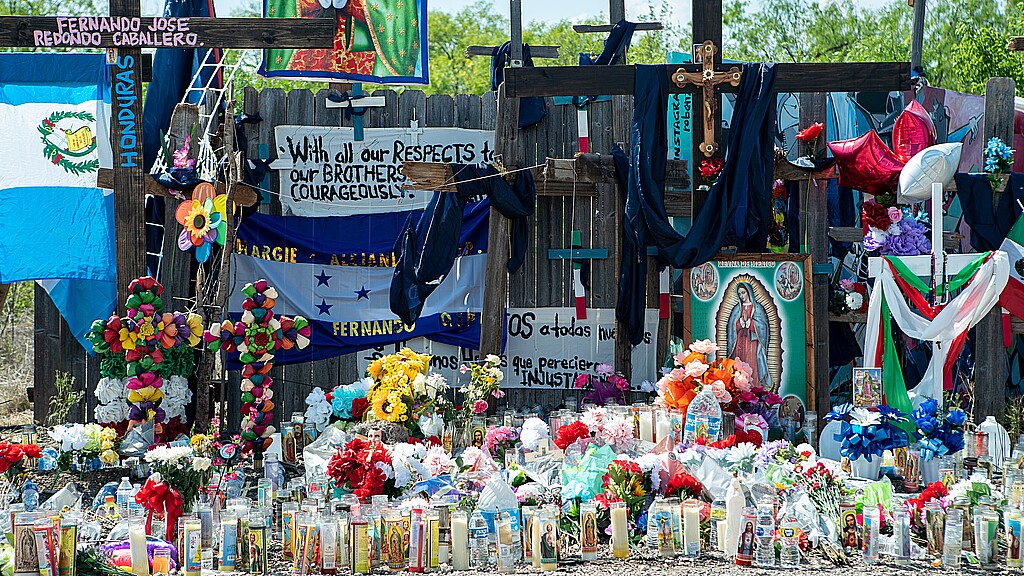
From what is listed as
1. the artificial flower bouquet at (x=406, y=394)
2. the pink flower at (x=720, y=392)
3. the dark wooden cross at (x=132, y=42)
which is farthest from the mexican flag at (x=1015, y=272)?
Answer: the dark wooden cross at (x=132, y=42)

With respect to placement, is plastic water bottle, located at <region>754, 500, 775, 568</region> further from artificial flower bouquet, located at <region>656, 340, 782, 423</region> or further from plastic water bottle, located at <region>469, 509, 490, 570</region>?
artificial flower bouquet, located at <region>656, 340, 782, 423</region>

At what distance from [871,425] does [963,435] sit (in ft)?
2.26

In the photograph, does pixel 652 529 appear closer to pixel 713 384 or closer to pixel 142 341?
pixel 713 384

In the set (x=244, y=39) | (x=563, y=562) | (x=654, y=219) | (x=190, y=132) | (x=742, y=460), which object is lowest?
(x=563, y=562)

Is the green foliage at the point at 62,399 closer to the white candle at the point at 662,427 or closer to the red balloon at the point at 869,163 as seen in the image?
the white candle at the point at 662,427

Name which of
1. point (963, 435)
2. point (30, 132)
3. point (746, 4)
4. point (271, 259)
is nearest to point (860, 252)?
point (963, 435)

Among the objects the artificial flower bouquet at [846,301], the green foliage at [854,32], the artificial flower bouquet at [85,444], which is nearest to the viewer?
the artificial flower bouquet at [85,444]

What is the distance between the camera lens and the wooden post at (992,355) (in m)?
9.15

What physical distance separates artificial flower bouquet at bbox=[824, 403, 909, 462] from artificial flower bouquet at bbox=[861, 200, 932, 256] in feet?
7.74

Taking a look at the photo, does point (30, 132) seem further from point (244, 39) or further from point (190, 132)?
point (244, 39)

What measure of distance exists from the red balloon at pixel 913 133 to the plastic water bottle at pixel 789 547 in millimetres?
4454

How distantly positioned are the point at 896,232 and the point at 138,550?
644 centimetres

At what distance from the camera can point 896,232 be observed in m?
9.65

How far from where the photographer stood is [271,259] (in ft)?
33.4
